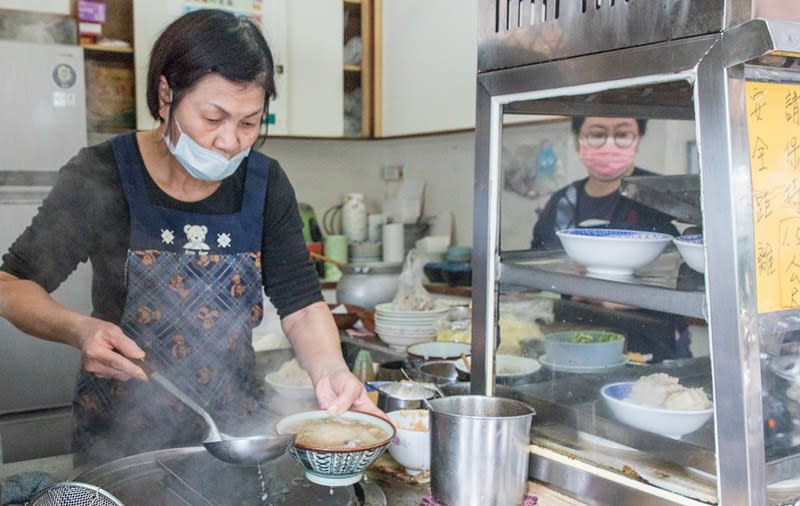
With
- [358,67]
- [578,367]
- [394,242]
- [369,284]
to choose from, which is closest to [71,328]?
[578,367]

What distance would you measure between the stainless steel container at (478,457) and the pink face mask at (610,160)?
1885mm

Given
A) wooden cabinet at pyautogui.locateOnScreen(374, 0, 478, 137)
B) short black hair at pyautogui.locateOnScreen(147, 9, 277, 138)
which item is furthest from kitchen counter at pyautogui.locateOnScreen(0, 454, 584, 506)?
wooden cabinet at pyautogui.locateOnScreen(374, 0, 478, 137)

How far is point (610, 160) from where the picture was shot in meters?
2.93

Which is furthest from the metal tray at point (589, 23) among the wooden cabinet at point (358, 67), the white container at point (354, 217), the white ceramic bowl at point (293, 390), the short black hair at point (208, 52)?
the white container at point (354, 217)

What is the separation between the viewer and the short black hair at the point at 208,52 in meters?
1.51

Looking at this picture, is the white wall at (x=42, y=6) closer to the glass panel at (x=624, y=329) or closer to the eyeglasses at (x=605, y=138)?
the eyeglasses at (x=605, y=138)

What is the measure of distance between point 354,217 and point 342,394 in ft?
11.3

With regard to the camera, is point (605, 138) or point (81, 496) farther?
point (605, 138)

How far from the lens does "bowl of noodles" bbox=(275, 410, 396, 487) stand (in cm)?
113

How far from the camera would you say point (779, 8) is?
0.98 m

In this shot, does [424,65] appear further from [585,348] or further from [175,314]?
[585,348]

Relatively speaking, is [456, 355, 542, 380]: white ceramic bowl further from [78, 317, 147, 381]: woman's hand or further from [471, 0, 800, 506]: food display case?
[78, 317, 147, 381]: woman's hand

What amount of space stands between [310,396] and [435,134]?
2.74 m

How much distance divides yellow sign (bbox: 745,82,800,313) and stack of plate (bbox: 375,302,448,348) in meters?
1.97
